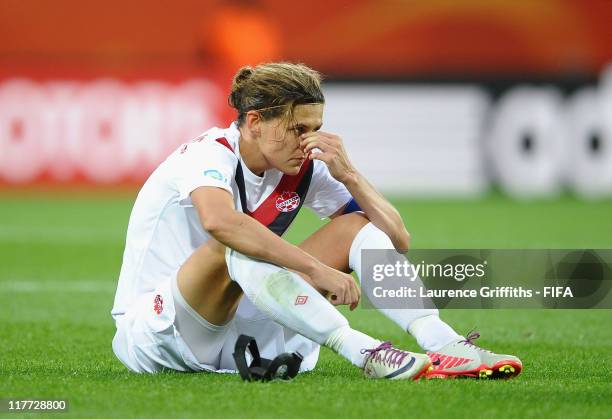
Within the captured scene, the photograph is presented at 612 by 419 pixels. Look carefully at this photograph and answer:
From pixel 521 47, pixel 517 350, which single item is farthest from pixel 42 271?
pixel 521 47

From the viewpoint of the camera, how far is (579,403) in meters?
3.98

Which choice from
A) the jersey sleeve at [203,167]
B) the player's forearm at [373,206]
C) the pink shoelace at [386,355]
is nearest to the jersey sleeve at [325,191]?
the player's forearm at [373,206]

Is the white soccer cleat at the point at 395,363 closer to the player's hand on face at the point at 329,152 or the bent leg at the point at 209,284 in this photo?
the bent leg at the point at 209,284

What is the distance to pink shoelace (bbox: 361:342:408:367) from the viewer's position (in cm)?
423

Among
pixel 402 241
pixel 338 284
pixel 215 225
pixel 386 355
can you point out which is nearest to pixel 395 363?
pixel 386 355

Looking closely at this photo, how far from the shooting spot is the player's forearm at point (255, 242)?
405 cm

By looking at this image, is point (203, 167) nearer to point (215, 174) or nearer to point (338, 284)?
point (215, 174)

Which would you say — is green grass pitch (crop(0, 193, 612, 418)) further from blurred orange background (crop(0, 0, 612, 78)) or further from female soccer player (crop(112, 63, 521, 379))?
blurred orange background (crop(0, 0, 612, 78))

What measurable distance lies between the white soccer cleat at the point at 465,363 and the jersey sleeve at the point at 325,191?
778 mm

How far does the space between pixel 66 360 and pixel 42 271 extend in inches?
Answer: 151

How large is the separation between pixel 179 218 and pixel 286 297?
26.0 inches

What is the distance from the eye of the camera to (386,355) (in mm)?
4250

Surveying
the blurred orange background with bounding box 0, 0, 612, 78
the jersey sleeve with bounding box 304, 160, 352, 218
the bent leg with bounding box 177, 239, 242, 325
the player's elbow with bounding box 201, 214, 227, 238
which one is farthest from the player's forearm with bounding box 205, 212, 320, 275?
the blurred orange background with bounding box 0, 0, 612, 78

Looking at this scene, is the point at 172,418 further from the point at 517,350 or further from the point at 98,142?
the point at 98,142
